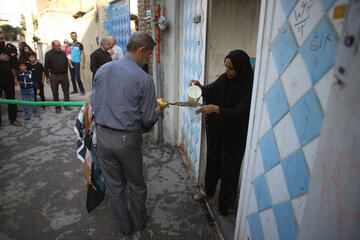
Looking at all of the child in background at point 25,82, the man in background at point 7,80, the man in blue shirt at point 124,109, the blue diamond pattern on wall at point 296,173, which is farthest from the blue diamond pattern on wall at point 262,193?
the child in background at point 25,82

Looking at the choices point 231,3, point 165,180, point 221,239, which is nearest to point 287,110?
point 221,239

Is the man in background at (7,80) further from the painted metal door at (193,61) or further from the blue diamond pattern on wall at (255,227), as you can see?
the blue diamond pattern on wall at (255,227)

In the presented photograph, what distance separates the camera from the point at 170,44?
13.3 ft

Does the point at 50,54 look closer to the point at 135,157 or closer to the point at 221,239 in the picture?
the point at 135,157

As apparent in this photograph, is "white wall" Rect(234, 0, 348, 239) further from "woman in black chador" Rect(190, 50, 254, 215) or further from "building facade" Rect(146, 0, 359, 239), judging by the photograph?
"woman in black chador" Rect(190, 50, 254, 215)

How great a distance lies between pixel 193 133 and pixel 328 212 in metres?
2.79

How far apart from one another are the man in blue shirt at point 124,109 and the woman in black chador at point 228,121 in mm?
619

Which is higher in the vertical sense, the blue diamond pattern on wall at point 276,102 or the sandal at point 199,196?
the blue diamond pattern on wall at point 276,102

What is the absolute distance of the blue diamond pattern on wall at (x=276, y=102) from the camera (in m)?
1.29

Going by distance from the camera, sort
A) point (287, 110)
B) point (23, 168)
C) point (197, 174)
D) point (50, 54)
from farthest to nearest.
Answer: point (50, 54) → point (23, 168) → point (197, 174) → point (287, 110)

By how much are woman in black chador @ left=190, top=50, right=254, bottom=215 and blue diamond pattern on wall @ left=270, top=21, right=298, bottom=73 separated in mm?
748

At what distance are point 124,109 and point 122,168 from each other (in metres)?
0.73

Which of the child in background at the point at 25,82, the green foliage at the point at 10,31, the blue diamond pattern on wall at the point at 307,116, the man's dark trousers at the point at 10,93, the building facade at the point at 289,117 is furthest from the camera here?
the green foliage at the point at 10,31

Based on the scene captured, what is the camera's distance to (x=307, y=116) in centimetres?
109
